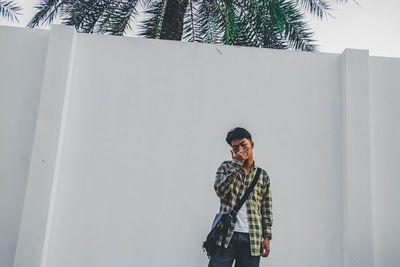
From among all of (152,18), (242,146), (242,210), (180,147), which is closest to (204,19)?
(152,18)

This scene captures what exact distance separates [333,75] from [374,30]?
69.7 inches

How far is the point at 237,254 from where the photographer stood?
9.74 feet

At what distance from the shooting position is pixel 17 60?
438cm

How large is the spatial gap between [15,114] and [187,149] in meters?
1.93

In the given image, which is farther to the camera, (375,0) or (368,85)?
(375,0)

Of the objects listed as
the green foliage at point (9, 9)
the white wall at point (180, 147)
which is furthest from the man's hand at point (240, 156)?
the green foliage at point (9, 9)

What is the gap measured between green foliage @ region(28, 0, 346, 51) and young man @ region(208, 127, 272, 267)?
11.3ft

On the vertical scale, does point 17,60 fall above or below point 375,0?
below

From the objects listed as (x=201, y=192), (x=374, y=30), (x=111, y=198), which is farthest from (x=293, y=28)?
(x=111, y=198)

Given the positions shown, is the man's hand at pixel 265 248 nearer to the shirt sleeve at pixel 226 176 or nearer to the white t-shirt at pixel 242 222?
the white t-shirt at pixel 242 222

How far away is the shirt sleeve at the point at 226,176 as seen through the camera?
3.00 metres

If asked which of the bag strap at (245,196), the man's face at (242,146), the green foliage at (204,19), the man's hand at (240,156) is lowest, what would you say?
the bag strap at (245,196)

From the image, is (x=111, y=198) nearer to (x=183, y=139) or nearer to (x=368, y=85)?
(x=183, y=139)

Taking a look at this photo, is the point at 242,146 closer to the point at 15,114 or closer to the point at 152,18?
the point at 15,114
